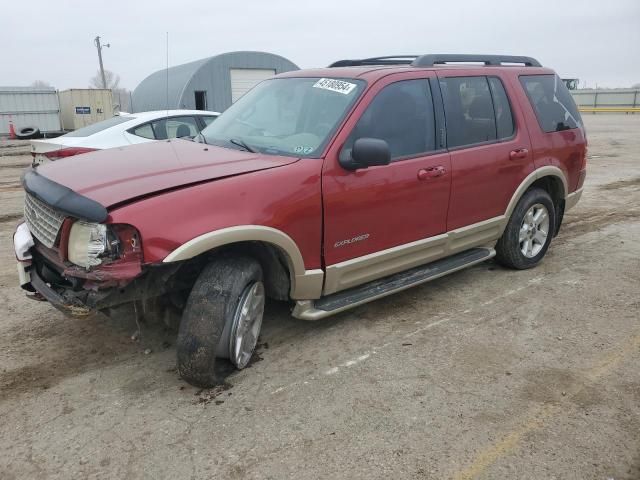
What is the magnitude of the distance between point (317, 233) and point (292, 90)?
1.36m

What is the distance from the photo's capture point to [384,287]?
413 cm

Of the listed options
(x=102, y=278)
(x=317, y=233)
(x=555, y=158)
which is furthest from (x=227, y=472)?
(x=555, y=158)

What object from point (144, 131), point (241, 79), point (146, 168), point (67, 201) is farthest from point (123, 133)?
point (241, 79)

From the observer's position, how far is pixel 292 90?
4.32m

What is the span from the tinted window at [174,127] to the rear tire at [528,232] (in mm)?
4879

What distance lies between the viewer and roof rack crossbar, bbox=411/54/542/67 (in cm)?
448

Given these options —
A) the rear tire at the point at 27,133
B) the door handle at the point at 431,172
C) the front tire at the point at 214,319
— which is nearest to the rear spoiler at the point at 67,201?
the front tire at the point at 214,319

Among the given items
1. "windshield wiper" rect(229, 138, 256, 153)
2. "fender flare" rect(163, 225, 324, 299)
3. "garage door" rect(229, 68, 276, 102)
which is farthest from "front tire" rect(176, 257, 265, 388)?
"garage door" rect(229, 68, 276, 102)

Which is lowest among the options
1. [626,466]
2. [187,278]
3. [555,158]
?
[626,466]

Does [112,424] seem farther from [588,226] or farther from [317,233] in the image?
[588,226]

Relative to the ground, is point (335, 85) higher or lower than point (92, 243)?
higher

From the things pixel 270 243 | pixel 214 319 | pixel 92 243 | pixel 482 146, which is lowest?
pixel 214 319

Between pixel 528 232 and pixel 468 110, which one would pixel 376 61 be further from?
pixel 528 232

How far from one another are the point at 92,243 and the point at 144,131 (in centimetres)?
546
